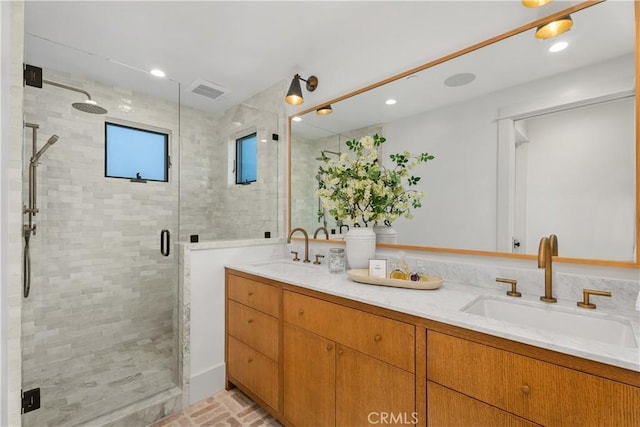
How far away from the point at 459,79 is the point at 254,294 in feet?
5.86

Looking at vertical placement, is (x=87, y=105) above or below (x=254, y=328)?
above

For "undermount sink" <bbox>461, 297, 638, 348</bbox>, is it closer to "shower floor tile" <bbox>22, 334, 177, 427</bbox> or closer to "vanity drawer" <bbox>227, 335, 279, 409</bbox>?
"vanity drawer" <bbox>227, 335, 279, 409</bbox>

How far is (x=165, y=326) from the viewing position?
2.17 m

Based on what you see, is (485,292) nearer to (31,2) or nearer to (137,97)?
(137,97)

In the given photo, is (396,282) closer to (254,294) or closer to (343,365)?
(343,365)

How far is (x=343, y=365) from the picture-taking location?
1.30 metres

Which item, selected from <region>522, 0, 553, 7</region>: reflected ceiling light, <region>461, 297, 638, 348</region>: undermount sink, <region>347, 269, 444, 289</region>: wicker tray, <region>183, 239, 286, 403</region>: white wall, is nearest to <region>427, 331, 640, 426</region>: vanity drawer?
<region>461, 297, 638, 348</region>: undermount sink

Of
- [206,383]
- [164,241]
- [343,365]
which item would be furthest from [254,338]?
[164,241]

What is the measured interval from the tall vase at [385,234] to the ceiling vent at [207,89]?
200 cm

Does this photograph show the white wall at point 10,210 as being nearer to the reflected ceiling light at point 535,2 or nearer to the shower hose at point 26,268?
the shower hose at point 26,268

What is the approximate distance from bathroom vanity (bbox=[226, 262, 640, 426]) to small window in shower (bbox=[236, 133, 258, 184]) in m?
1.20

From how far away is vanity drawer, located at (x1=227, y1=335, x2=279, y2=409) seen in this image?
168cm

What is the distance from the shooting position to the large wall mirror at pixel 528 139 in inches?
44.4

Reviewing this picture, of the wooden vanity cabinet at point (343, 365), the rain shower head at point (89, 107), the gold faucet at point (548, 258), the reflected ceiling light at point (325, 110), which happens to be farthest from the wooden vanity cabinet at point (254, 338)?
the rain shower head at point (89, 107)
